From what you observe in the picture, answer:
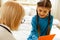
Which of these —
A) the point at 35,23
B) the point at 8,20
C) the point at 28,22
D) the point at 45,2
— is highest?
the point at 45,2

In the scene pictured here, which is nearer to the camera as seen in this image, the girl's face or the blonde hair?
the blonde hair

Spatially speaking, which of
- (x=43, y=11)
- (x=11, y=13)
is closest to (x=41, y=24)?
(x=43, y=11)

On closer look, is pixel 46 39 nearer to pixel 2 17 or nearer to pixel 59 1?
pixel 2 17

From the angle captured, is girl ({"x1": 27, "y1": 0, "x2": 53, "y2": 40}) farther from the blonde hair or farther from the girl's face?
the blonde hair

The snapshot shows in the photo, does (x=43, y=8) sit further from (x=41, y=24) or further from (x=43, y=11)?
(x=41, y=24)

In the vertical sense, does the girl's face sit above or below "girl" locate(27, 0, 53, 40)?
above

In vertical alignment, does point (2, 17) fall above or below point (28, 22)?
above

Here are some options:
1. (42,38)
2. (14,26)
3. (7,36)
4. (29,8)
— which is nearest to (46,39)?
(42,38)

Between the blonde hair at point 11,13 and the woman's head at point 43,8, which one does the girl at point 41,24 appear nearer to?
the woman's head at point 43,8

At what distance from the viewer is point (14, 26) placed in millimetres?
1251

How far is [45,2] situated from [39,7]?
8cm

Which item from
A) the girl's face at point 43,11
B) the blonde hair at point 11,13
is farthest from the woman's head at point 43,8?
the blonde hair at point 11,13

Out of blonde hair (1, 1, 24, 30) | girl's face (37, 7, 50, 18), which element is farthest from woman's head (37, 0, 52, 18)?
blonde hair (1, 1, 24, 30)

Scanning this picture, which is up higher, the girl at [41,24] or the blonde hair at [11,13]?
the blonde hair at [11,13]
